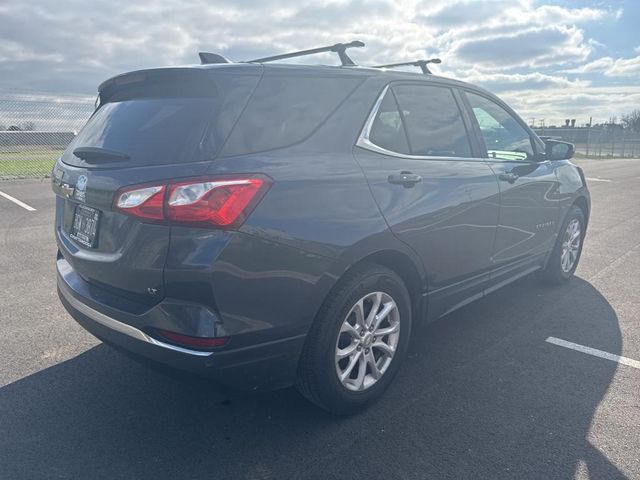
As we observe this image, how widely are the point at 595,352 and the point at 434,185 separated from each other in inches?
69.0

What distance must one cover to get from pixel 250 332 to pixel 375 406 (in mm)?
1058

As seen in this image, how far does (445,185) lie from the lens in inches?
127

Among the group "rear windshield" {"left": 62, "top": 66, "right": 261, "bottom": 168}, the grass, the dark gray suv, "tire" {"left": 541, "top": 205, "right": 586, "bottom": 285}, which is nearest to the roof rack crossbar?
the dark gray suv

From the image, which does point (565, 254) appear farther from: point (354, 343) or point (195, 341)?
point (195, 341)

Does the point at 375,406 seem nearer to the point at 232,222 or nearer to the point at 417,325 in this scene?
the point at 417,325

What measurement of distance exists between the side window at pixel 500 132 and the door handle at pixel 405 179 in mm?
1106

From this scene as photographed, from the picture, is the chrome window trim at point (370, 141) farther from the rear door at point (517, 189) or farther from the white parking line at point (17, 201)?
the white parking line at point (17, 201)

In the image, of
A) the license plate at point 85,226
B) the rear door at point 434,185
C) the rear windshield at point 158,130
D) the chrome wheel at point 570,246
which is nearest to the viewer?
the rear windshield at point 158,130

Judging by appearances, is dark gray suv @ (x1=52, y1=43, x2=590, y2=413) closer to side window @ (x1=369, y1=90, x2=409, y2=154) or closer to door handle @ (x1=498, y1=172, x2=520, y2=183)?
side window @ (x1=369, y1=90, x2=409, y2=154)

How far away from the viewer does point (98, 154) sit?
2621 millimetres

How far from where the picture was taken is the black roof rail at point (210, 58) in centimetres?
290

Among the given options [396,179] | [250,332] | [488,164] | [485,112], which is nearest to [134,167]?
[250,332]

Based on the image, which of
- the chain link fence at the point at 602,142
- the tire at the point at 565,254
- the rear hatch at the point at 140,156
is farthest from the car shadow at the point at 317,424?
the chain link fence at the point at 602,142

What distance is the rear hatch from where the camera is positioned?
2.28m
